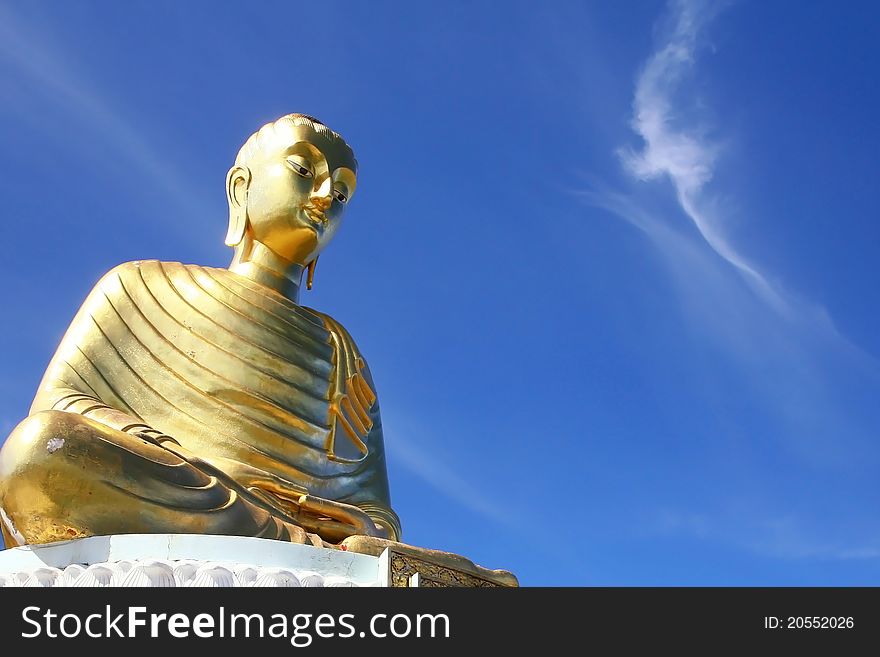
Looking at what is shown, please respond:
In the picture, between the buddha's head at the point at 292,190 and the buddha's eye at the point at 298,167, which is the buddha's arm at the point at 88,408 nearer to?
the buddha's head at the point at 292,190

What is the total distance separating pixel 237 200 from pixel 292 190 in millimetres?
472

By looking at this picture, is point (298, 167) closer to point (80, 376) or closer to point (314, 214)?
point (314, 214)

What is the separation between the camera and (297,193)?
7.57m

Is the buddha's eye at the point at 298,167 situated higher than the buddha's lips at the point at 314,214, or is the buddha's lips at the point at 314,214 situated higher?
the buddha's eye at the point at 298,167

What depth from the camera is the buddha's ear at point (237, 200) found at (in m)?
7.70

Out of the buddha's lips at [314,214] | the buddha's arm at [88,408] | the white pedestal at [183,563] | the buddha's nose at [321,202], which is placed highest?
the buddha's nose at [321,202]

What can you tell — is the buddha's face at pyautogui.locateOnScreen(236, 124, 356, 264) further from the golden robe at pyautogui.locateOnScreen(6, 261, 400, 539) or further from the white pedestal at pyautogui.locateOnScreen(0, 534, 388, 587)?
the white pedestal at pyautogui.locateOnScreen(0, 534, 388, 587)

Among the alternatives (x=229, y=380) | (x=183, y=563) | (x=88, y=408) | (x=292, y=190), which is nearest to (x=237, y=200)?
(x=292, y=190)

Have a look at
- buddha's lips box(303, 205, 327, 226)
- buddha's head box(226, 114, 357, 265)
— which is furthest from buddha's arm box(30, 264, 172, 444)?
buddha's lips box(303, 205, 327, 226)

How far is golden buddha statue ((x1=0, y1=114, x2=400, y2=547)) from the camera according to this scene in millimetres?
5070

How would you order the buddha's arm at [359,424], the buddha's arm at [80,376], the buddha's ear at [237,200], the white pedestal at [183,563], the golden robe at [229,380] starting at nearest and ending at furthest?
the white pedestal at [183,563] → the buddha's arm at [80,376] → the golden robe at [229,380] → the buddha's arm at [359,424] → the buddha's ear at [237,200]

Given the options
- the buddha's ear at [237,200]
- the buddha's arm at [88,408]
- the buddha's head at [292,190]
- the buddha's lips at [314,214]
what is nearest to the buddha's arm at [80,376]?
the buddha's arm at [88,408]
